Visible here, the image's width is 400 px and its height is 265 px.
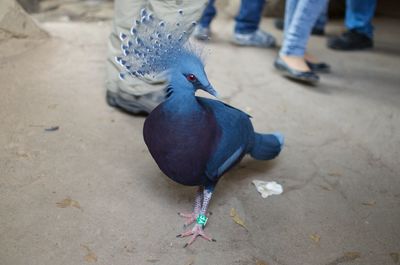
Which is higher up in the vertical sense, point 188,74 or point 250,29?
point 188,74

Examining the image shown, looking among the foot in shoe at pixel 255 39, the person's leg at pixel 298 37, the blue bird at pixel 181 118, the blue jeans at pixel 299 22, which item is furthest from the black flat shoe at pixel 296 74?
the blue bird at pixel 181 118

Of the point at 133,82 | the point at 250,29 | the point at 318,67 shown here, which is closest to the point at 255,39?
the point at 250,29

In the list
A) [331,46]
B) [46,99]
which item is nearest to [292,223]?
[46,99]

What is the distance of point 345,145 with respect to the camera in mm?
2801

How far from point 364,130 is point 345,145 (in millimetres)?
298

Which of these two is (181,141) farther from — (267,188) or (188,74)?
(267,188)

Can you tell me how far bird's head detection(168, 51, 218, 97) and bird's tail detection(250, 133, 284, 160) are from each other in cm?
60

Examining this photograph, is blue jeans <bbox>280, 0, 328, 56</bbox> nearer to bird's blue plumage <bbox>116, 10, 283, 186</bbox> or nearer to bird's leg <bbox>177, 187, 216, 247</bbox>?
bird's blue plumage <bbox>116, 10, 283, 186</bbox>

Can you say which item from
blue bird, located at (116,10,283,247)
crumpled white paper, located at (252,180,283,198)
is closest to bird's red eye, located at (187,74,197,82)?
blue bird, located at (116,10,283,247)

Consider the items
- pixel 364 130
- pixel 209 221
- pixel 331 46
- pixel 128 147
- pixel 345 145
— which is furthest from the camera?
pixel 331 46

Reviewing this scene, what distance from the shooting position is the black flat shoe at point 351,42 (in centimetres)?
454

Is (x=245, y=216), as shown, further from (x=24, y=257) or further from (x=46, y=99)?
(x=46, y=99)

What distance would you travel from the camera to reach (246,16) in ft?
14.3

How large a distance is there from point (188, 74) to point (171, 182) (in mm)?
755
